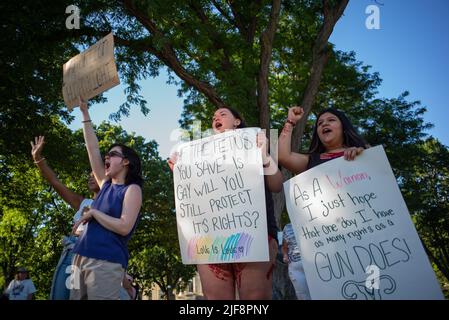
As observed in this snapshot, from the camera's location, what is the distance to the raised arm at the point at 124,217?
253cm

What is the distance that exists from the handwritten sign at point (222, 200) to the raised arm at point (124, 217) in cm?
43

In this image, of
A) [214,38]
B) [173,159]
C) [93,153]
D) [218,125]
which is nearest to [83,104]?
[93,153]

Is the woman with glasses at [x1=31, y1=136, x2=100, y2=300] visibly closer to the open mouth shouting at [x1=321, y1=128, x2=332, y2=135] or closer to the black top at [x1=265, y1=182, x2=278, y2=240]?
the black top at [x1=265, y1=182, x2=278, y2=240]

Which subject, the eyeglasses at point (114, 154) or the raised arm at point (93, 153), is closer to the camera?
the eyeglasses at point (114, 154)

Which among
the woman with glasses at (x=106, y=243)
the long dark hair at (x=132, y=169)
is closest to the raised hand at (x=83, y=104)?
the long dark hair at (x=132, y=169)

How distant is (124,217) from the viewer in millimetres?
2586

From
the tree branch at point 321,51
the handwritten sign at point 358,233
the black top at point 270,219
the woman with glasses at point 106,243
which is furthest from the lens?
the tree branch at point 321,51

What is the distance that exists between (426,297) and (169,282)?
3818 centimetres

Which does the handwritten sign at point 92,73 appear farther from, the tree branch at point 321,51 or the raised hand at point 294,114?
the tree branch at point 321,51

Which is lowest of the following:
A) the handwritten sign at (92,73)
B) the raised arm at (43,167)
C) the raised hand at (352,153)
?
the raised hand at (352,153)

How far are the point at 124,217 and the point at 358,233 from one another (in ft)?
5.00

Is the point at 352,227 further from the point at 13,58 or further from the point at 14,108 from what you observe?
the point at 14,108

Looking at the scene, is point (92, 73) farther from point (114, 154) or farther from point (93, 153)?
point (114, 154)

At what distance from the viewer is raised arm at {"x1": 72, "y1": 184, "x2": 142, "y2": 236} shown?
2529mm
